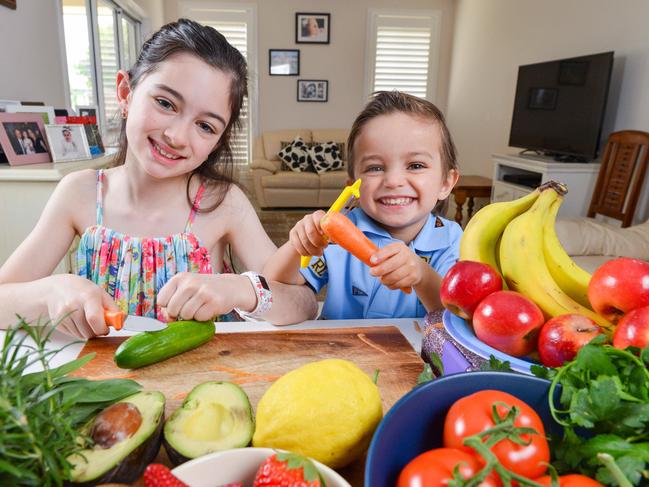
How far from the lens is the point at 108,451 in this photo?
0.42 meters

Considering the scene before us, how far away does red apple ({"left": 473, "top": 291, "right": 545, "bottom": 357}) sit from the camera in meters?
0.58

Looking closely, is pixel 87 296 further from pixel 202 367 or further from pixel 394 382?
pixel 394 382

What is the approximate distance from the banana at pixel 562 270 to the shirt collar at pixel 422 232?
1.37ft

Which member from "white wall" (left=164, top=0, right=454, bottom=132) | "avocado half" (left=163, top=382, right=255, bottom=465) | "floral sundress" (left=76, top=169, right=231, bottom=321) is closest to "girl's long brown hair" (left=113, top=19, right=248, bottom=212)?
"floral sundress" (left=76, top=169, right=231, bottom=321)

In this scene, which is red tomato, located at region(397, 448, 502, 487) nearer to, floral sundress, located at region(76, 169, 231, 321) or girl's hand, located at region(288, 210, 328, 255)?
girl's hand, located at region(288, 210, 328, 255)

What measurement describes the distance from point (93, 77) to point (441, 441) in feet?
14.7

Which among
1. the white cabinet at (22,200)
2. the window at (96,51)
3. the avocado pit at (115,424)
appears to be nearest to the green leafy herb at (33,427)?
the avocado pit at (115,424)

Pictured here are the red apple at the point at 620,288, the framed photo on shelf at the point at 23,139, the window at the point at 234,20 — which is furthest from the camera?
the window at the point at 234,20

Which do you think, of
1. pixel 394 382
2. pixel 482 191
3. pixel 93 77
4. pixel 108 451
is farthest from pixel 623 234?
pixel 93 77

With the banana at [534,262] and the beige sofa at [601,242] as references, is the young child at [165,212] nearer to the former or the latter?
the banana at [534,262]

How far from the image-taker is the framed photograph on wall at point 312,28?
639 centimetres

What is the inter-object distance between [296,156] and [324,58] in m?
1.59

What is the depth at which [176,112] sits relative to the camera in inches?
40.3

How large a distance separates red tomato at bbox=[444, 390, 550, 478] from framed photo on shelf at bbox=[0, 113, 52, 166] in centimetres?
Answer: 200
